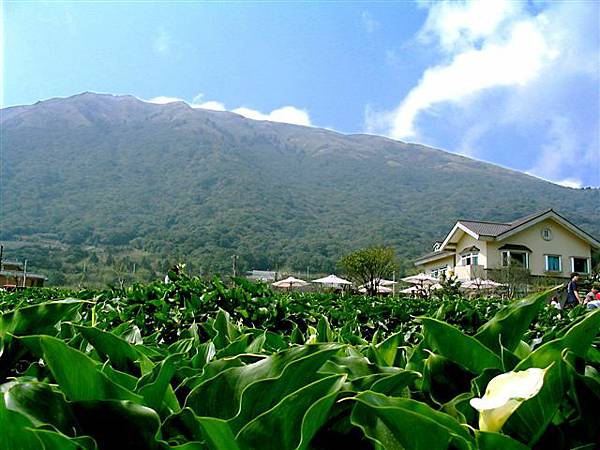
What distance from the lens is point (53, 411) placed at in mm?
657

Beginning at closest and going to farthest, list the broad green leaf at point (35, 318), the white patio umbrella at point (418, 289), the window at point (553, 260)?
the broad green leaf at point (35, 318) < the white patio umbrella at point (418, 289) < the window at point (553, 260)

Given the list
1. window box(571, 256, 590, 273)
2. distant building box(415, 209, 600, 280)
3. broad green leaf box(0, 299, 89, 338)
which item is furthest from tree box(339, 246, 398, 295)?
broad green leaf box(0, 299, 89, 338)

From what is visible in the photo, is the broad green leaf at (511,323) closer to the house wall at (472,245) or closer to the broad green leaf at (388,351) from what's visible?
the broad green leaf at (388,351)

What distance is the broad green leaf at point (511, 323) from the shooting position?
3.14 feet

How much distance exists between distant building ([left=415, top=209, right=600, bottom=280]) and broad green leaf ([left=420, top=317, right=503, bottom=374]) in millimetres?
30857

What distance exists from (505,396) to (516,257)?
33.3 meters

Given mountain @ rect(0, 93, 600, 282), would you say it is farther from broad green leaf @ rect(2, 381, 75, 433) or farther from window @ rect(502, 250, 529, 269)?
broad green leaf @ rect(2, 381, 75, 433)

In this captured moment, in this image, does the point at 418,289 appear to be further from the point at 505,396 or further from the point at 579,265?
the point at 579,265

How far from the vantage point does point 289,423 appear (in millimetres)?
604

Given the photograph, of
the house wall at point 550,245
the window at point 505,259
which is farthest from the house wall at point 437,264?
the house wall at point 550,245

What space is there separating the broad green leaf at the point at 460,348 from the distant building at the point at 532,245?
30857 millimetres

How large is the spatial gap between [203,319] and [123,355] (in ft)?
9.23

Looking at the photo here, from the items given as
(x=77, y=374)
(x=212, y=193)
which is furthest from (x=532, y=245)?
(x=212, y=193)

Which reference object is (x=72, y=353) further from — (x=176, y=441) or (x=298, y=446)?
(x=298, y=446)
